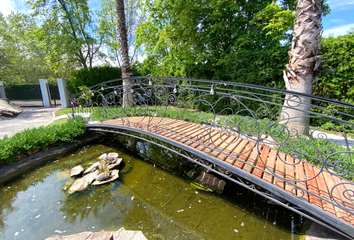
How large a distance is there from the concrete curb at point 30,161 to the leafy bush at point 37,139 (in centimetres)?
13

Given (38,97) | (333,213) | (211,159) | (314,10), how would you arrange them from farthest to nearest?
(38,97) → (314,10) → (211,159) → (333,213)

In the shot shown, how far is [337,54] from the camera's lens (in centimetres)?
466

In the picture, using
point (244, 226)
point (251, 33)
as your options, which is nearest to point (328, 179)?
point (244, 226)

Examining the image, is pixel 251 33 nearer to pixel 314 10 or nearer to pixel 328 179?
pixel 314 10

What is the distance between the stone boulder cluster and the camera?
308 centimetres

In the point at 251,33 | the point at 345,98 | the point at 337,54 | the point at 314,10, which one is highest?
the point at 251,33

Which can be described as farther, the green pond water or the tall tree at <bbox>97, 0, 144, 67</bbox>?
the tall tree at <bbox>97, 0, 144, 67</bbox>

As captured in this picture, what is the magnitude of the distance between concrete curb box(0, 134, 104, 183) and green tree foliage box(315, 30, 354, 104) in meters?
7.60

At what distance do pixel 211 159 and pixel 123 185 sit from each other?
1803 mm

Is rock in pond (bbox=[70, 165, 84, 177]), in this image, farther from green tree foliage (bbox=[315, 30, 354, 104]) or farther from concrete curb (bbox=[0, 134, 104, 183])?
green tree foliage (bbox=[315, 30, 354, 104])

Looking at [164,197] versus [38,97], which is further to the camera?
[38,97]

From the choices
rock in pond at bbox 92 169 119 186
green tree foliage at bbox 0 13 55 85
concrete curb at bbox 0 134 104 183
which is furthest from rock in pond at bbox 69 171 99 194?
green tree foliage at bbox 0 13 55 85

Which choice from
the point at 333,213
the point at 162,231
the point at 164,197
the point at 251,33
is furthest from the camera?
the point at 251,33

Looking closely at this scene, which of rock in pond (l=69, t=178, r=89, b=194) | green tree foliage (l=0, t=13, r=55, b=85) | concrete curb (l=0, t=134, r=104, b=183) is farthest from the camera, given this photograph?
green tree foliage (l=0, t=13, r=55, b=85)
